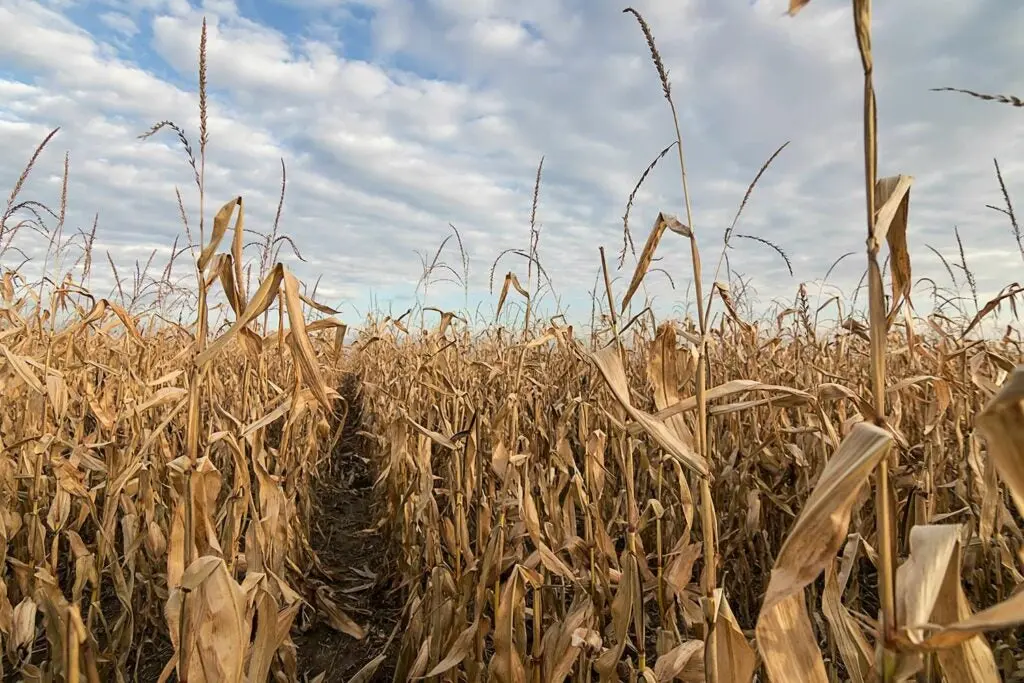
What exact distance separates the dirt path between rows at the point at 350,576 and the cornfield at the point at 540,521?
0.05 feet

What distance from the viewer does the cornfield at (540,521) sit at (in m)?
0.74

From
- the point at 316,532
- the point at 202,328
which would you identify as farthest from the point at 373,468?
the point at 202,328

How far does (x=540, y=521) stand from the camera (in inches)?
75.5

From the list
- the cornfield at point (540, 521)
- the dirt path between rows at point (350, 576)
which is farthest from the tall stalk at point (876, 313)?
the dirt path between rows at point (350, 576)

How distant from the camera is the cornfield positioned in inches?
29.0

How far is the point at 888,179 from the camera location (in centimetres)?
72

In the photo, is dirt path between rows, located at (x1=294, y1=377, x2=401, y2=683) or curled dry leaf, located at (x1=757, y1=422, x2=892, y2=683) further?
dirt path between rows, located at (x1=294, y1=377, x2=401, y2=683)

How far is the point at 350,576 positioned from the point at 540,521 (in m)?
1.42

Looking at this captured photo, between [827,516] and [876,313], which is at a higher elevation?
[876,313]

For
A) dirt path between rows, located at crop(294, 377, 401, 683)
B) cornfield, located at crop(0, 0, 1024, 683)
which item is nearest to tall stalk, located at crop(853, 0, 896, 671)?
cornfield, located at crop(0, 0, 1024, 683)

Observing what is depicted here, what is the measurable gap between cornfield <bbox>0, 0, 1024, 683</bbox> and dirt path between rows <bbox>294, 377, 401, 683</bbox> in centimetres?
1

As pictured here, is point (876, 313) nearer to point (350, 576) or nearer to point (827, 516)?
point (827, 516)

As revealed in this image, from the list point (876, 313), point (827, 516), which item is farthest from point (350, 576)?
point (876, 313)

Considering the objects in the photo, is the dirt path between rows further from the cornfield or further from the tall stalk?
the tall stalk
